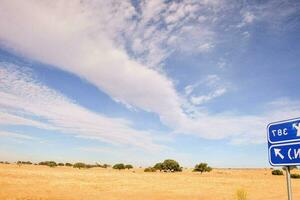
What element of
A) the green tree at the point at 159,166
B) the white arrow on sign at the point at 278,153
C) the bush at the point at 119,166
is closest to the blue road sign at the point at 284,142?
the white arrow on sign at the point at 278,153

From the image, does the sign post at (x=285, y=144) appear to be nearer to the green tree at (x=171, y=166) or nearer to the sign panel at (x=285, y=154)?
the sign panel at (x=285, y=154)

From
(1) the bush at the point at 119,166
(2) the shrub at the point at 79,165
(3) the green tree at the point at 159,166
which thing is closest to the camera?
(3) the green tree at the point at 159,166

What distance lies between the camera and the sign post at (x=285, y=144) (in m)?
5.54

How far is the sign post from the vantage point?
5.54 m

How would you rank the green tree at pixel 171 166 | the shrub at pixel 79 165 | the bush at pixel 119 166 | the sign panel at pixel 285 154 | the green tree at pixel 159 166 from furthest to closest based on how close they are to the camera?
the bush at pixel 119 166 → the shrub at pixel 79 165 → the green tree at pixel 159 166 → the green tree at pixel 171 166 → the sign panel at pixel 285 154

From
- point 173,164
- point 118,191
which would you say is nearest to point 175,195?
point 118,191

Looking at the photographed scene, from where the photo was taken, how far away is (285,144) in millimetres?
5734

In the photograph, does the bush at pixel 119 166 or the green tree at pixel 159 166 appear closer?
the green tree at pixel 159 166

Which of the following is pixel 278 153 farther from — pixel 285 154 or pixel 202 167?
pixel 202 167

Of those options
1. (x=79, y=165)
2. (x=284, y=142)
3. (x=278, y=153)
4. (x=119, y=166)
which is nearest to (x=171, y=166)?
(x=119, y=166)

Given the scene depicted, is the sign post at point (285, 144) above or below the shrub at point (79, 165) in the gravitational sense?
below

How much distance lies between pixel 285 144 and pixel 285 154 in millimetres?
183

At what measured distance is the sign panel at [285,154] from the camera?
5480 millimetres

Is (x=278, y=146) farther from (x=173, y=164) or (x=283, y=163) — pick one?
(x=173, y=164)
